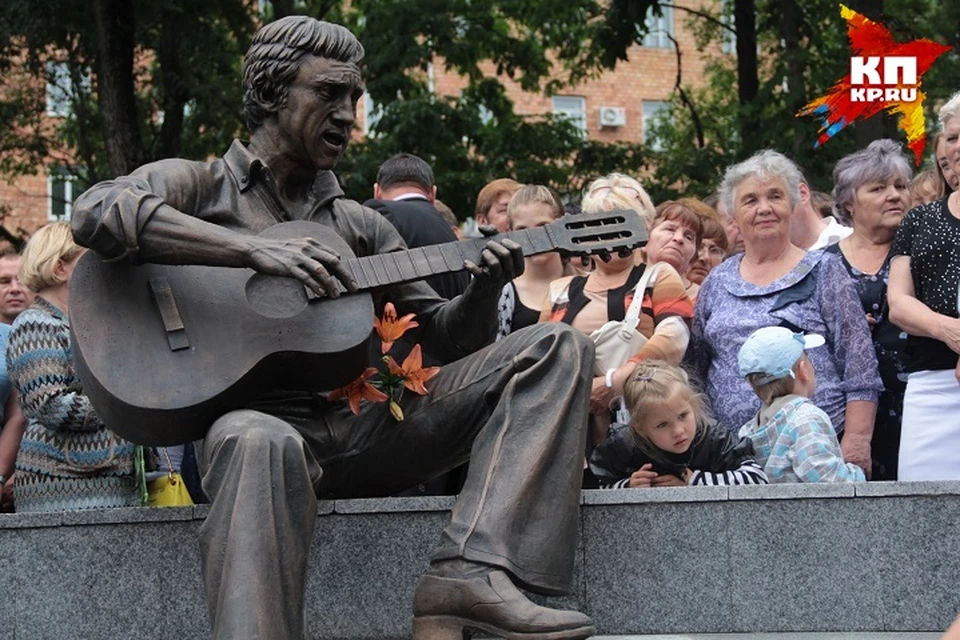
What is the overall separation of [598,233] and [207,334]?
1305 millimetres

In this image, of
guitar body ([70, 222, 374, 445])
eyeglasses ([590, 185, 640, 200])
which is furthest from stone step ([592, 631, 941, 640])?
eyeglasses ([590, 185, 640, 200])

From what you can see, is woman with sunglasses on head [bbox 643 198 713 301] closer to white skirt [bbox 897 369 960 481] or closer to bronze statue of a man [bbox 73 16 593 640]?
white skirt [bbox 897 369 960 481]

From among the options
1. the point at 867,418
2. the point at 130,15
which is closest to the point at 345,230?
the point at 867,418

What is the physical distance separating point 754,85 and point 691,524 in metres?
12.0

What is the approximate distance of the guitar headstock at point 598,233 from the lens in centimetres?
531

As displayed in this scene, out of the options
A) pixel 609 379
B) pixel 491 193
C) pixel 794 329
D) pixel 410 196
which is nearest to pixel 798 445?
pixel 794 329

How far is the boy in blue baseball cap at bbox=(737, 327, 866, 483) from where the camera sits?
6.10 m

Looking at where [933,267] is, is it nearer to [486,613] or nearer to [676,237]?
[676,237]

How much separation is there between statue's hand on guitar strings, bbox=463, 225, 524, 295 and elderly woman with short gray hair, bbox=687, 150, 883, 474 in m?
1.96

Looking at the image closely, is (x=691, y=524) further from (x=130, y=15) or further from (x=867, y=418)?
(x=130, y=15)

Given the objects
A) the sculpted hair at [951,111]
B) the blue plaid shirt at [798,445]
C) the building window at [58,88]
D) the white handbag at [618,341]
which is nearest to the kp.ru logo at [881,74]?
the sculpted hair at [951,111]

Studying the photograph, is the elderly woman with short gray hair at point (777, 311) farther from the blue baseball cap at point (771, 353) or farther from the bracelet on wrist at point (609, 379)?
the bracelet on wrist at point (609, 379)

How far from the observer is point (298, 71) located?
538 centimetres

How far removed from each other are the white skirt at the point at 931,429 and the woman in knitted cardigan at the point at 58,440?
2.99 metres
